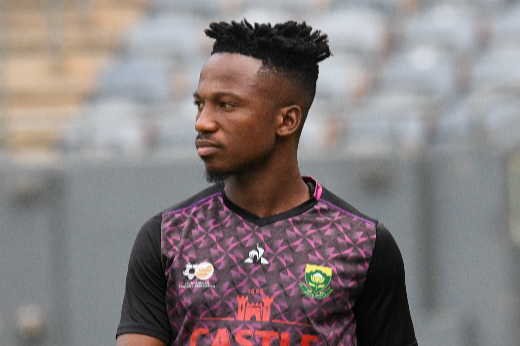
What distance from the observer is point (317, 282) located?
75.0 inches

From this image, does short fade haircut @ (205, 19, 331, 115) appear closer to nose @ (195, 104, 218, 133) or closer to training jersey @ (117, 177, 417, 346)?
nose @ (195, 104, 218, 133)

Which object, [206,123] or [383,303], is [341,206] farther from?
[206,123]

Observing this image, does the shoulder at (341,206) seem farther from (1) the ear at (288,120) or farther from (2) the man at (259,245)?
(1) the ear at (288,120)

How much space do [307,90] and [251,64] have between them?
178mm

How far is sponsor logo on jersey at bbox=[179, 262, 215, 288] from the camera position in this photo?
1892mm

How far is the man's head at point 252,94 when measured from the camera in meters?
1.90

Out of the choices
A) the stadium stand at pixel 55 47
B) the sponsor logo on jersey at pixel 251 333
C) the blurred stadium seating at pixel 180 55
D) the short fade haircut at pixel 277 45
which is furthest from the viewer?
the stadium stand at pixel 55 47

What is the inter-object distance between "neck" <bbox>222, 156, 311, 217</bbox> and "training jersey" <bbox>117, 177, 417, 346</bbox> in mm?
22

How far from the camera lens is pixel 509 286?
14.0 ft

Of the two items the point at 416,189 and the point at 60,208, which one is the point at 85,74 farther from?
the point at 416,189

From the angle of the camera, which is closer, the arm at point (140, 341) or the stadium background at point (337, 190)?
the arm at point (140, 341)

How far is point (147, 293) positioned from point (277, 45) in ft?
2.05

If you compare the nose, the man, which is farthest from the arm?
the nose

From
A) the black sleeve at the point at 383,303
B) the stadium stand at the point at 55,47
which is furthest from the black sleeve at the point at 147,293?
the stadium stand at the point at 55,47
